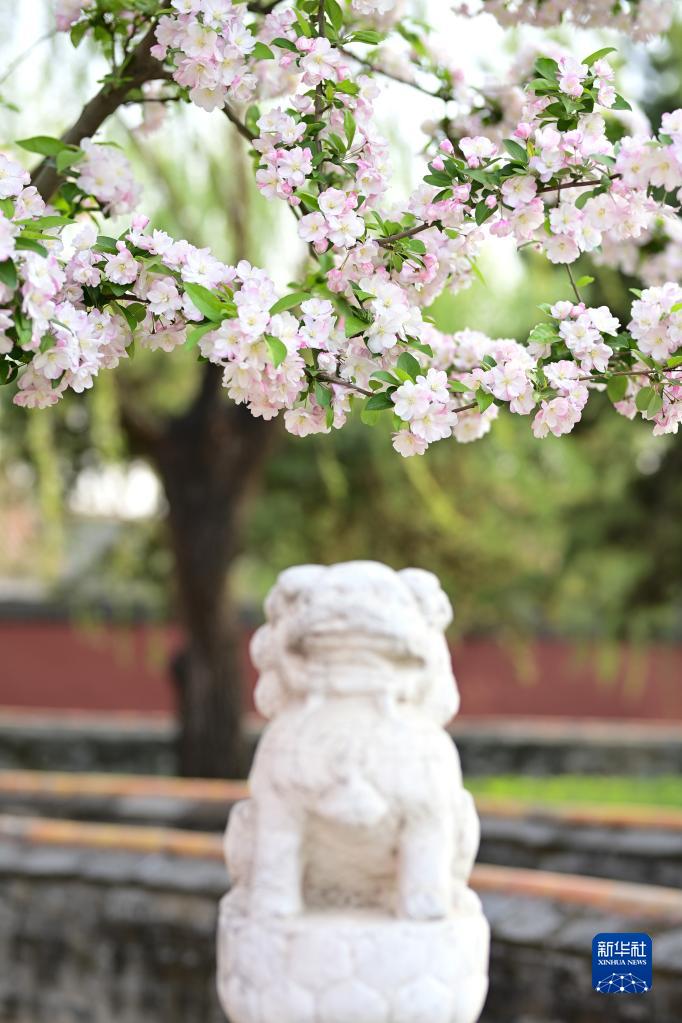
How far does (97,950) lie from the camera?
4.66 meters

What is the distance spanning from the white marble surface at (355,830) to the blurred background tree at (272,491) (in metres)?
3.31

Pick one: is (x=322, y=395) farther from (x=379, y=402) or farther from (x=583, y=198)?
(x=583, y=198)

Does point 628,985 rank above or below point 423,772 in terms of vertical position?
below

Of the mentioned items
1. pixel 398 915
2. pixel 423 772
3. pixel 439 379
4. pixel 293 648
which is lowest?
pixel 398 915

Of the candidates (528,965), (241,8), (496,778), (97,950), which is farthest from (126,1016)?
(496,778)

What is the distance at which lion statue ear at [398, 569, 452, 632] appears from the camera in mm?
3311

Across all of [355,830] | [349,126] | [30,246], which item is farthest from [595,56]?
[355,830]

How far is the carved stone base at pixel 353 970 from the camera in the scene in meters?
3.01

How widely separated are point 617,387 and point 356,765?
1.09m

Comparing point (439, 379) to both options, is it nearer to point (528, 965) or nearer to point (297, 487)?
point (528, 965)

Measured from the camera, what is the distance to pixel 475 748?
906cm

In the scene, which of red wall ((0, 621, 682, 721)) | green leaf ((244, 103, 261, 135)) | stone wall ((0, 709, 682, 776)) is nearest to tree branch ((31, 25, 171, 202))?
green leaf ((244, 103, 261, 135))

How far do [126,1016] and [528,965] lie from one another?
139 cm

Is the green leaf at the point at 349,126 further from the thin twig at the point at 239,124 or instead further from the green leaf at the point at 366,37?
the thin twig at the point at 239,124
